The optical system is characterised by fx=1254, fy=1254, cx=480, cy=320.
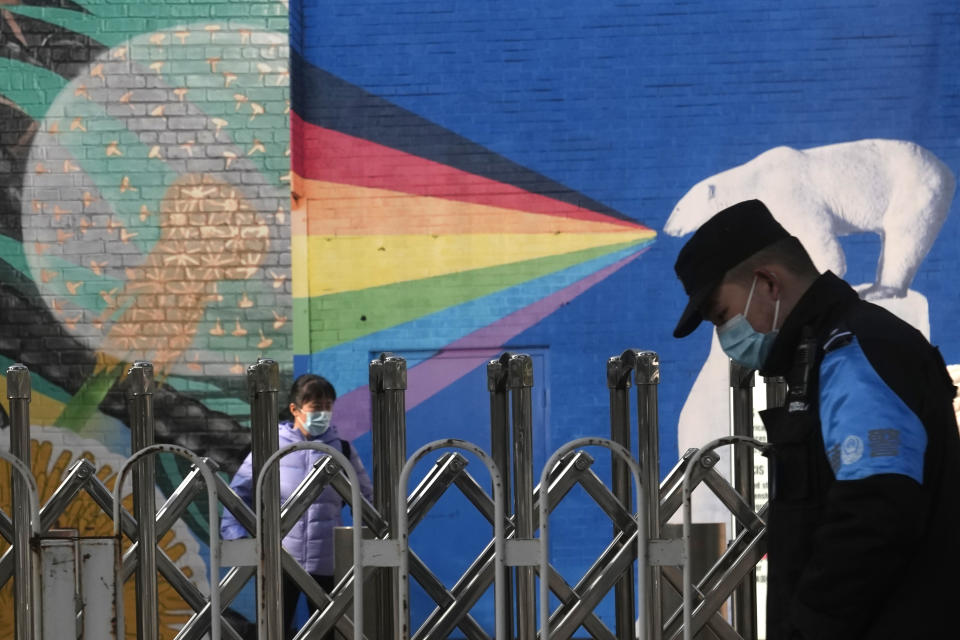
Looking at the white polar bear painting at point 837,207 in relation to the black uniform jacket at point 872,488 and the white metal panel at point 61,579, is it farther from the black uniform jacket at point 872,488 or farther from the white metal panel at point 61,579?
the black uniform jacket at point 872,488

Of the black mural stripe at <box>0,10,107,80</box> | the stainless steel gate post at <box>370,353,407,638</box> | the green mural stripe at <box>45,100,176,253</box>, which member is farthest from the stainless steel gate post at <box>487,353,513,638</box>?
the black mural stripe at <box>0,10,107,80</box>

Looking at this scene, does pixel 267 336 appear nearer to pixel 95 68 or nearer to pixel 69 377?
pixel 69 377

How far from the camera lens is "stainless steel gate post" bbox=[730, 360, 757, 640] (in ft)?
14.3

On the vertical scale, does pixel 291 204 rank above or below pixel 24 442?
above

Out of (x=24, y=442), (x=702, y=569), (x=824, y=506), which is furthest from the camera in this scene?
(x=702, y=569)

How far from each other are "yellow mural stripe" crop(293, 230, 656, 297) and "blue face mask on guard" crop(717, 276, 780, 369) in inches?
207

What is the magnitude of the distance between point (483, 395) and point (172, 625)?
2486 millimetres

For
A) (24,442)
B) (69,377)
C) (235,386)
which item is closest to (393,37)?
(235,386)

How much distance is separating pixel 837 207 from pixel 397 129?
9.68 feet

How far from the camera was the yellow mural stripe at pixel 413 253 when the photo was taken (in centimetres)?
830

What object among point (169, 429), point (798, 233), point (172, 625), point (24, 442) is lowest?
point (172, 625)

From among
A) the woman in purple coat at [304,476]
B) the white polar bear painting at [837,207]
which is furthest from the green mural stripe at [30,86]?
the white polar bear painting at [837,207]

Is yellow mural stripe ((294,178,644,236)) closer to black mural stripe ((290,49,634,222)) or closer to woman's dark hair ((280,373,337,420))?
black mural stripe ((290,49,634,222))

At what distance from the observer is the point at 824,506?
2.64 m
